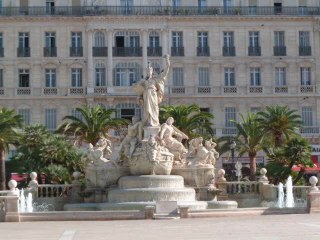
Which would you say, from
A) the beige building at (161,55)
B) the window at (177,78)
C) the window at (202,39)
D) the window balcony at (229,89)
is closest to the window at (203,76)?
the beige building at (161,55)

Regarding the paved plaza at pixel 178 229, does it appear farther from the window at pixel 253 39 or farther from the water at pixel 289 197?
the window at pixel 253 39

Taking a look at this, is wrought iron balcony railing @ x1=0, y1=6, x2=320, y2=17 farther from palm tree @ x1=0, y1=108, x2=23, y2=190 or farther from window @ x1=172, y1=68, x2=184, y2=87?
palm tree @ x1=0, y1=108, x2=23, y2=190

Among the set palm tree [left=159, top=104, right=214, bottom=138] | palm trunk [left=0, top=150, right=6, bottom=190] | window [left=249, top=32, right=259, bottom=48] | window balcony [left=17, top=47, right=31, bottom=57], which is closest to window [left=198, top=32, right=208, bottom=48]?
window [left=249, top=32, right=259, bottom=48]

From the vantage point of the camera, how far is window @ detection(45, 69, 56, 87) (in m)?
70.9

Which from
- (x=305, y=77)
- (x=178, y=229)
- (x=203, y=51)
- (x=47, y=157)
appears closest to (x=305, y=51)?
(x=305, y=77)

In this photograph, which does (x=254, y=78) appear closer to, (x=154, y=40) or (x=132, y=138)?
(x=154, y=40)

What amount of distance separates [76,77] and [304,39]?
787 inches

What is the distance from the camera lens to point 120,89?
70.5 metres

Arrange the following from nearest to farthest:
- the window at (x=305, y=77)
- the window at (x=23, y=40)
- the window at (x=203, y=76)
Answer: the window at (x=23, y=40) < the window at (x=203, y=76) < the window at (x=305, y=77)

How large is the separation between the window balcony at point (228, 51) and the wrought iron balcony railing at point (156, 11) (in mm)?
2991

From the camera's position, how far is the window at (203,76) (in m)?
71.9

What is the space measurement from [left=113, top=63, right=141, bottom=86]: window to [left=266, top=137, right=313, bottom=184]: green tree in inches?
728

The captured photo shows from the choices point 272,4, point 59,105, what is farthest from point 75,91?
point 272,4

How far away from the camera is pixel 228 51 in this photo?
72.4m
